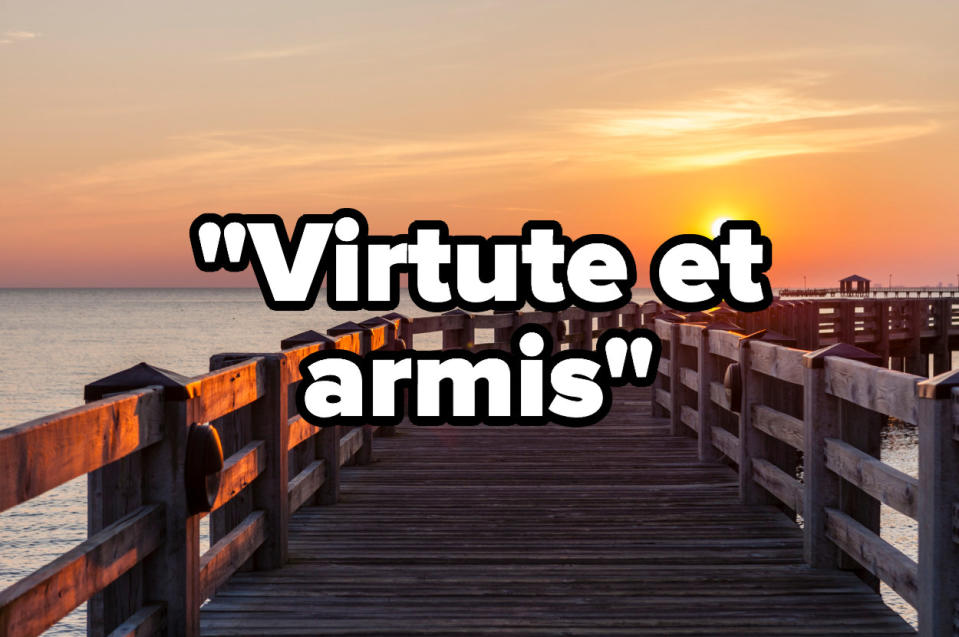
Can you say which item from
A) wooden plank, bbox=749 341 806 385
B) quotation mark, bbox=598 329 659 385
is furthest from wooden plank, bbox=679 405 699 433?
wooden plank, bbox=749 341 806 385

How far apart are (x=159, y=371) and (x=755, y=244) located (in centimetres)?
790

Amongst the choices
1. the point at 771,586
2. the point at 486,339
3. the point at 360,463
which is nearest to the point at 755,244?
the point at 360,463

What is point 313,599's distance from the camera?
5.42 meters

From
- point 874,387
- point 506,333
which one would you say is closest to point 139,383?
point 874,387

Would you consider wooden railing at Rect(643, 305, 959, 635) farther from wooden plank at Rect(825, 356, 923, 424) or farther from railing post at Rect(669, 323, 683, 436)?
railing post at Rect(669, 323, 683, 436)

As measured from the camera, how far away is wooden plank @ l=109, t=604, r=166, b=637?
12.5 ft

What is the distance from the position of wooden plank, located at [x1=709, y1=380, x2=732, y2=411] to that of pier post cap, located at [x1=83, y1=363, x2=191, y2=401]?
5.23m

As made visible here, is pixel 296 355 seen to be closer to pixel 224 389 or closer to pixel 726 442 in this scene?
pixel 224 389

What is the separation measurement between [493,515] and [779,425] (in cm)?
209

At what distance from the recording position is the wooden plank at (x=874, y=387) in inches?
176

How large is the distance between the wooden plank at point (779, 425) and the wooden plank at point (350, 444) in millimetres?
3195

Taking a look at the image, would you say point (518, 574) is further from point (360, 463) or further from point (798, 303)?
point (798, 303)

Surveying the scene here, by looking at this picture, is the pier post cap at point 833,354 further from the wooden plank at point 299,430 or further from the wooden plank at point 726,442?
the wooden plank at point 299,430

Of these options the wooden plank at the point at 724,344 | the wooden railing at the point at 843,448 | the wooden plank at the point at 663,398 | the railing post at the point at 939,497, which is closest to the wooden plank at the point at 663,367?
the wooden plank at the point at 663,398
